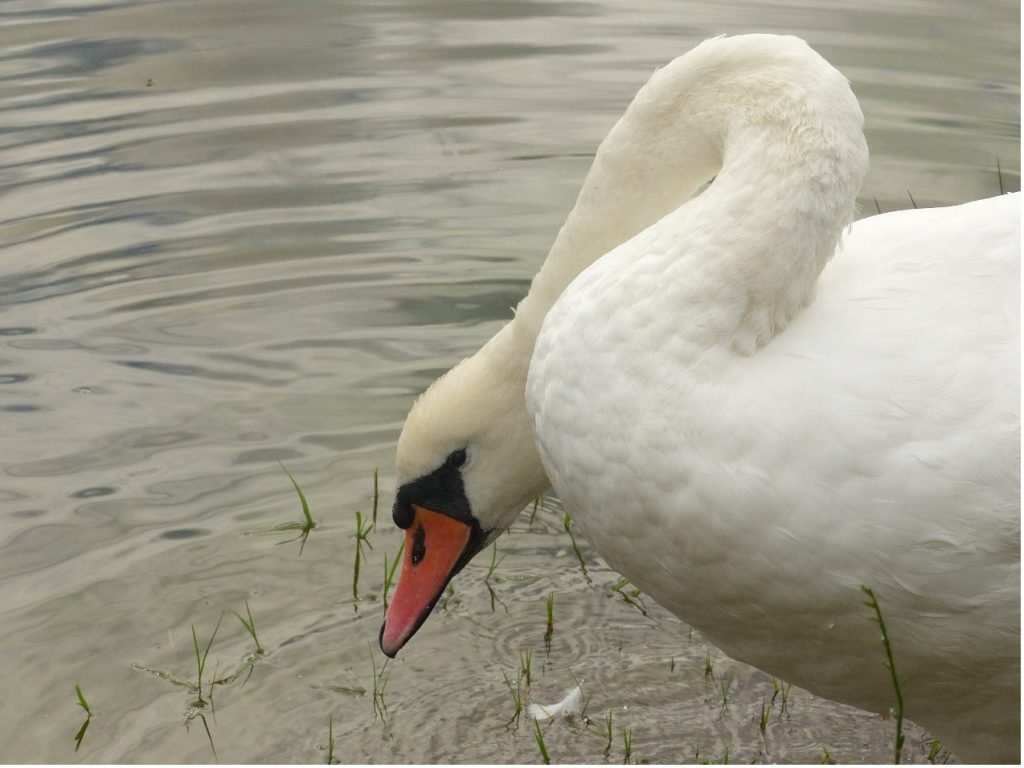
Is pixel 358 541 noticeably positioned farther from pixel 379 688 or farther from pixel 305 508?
pixel 379 688

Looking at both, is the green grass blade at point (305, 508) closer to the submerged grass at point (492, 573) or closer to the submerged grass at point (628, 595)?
the submerged grass at point (492, 573)

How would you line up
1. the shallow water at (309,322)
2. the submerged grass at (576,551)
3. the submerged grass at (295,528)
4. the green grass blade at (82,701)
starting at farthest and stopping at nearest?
the submerged grass at (295,528) → the submerged grass at (576,551) → the shallow water at (309,322) → the green grass blade at (82,701)

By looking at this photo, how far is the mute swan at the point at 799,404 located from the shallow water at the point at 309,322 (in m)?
0.87

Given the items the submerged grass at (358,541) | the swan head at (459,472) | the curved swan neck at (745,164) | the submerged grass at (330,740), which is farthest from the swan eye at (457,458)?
the submerged grass at (358,541)

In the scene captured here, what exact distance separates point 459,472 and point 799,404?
1.04 meters

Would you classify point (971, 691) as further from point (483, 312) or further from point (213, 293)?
point (213, 293)

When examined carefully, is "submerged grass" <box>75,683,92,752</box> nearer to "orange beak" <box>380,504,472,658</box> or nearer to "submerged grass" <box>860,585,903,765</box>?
"orange beak" <box>380,504,472,658</box>

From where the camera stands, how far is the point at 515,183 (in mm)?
6426

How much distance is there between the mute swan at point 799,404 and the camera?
7.97ft

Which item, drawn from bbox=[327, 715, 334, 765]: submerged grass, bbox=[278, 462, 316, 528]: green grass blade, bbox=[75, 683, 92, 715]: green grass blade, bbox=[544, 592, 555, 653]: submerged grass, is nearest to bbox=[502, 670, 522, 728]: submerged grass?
bbox=[544, 592, 555, 653]: submerged grass

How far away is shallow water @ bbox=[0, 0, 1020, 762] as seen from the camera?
141 inches

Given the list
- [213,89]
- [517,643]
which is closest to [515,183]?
[213,89]

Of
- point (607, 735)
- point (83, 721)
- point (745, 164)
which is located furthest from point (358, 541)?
point (745, 164)

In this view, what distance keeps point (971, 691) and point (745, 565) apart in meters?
0.55
